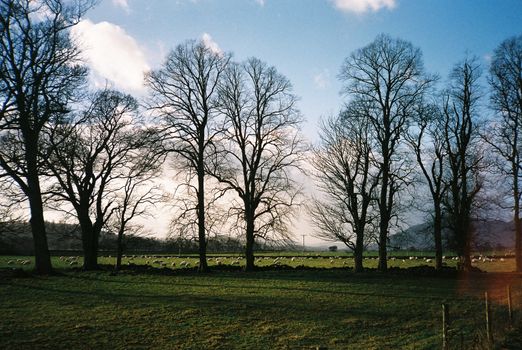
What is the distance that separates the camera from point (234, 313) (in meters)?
13.6

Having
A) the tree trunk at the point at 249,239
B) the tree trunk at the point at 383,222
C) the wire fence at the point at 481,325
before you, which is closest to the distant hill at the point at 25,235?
the tree trunk at the point at 249,239

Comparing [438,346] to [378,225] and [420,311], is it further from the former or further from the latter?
[378,225]

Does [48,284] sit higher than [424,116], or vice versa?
A: [424,116]

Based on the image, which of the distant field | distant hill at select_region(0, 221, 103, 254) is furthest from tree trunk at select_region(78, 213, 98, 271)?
the distant field

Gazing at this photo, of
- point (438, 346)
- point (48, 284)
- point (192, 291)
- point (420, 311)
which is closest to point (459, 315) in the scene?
point (420, 311)

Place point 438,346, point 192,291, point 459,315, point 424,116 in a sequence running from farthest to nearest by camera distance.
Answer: point 424,116 → point 192,291 → point 459,315 → point 438,346

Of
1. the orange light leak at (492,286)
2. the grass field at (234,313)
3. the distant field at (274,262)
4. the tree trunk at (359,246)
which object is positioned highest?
the tree trunk at (359,246)

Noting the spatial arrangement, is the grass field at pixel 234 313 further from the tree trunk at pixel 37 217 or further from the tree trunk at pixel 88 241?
the tree trunk at pixel 88 241

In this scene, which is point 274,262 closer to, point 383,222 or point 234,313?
point 383,222

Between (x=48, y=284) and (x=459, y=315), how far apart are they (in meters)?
17.2

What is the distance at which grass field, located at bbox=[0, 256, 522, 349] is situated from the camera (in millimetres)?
10094

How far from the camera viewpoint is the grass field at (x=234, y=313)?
33.1 feet

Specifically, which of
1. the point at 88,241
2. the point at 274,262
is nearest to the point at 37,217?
the point at 88,241

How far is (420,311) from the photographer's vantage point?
570 inches
